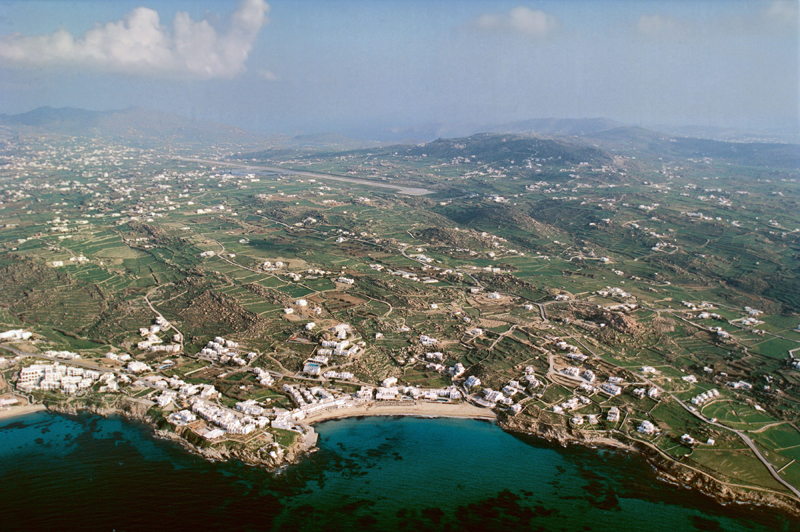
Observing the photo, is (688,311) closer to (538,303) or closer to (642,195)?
(538,303)

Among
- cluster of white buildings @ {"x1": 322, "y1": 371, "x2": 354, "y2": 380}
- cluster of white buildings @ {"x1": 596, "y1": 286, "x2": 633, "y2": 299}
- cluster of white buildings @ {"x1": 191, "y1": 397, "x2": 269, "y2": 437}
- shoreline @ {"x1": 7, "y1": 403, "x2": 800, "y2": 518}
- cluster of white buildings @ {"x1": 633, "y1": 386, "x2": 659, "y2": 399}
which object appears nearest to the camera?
shoreline @ {"x1": 7, "y1": 403, "x2": 800, "y2": 518}

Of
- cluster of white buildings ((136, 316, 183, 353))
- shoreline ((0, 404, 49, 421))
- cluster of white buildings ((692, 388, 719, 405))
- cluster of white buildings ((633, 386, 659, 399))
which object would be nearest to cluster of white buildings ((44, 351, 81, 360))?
cluster of white buildings ((136, 316, 183, 353))

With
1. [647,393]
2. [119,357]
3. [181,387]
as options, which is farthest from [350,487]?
[119,357]

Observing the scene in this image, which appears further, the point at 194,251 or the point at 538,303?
the point at 194,251

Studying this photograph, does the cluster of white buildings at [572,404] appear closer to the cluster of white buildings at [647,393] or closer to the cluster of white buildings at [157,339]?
the cluster of white buildings at [647,393]

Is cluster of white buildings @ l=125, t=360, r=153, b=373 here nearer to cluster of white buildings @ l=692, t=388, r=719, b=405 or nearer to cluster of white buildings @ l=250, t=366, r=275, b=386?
cluster of white buildings @ l=250, t=366, r=275, b=386

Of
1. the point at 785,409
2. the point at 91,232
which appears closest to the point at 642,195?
the point at 785,409
